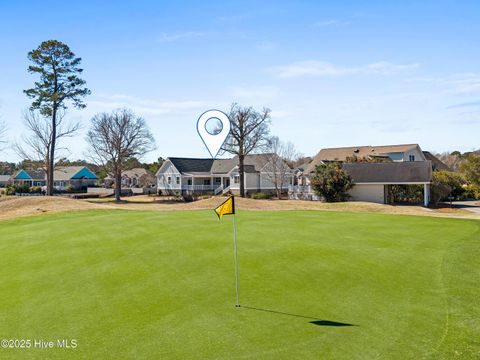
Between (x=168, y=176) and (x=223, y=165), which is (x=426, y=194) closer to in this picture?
(x=223, y=165)

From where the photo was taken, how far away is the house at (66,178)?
90.7 m

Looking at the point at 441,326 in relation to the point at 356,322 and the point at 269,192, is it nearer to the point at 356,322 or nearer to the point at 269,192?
the point at 356,322

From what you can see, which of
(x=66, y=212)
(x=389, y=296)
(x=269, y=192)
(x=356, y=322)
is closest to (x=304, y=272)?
(x=389, y=296)

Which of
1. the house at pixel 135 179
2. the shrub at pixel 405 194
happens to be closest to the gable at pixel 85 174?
the house at pixel 135 179

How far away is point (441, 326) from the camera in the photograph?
30.4ft

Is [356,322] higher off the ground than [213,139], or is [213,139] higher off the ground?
[213,139]

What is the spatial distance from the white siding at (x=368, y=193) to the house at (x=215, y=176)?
49.3ft

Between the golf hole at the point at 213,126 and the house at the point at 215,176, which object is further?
the house at the point at 215,176

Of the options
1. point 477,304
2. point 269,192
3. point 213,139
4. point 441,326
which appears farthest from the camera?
point 269,192

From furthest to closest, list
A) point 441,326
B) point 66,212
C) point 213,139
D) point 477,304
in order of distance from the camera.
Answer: point 66,212, point 213,139, point 477,304, point 441,326

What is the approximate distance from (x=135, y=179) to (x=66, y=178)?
13905 mm

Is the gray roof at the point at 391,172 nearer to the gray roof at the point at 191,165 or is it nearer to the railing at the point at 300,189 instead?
the railing at the point at 300,189

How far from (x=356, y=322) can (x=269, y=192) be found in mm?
55552

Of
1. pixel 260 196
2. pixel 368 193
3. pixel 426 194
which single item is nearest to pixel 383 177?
pixel 368 193
